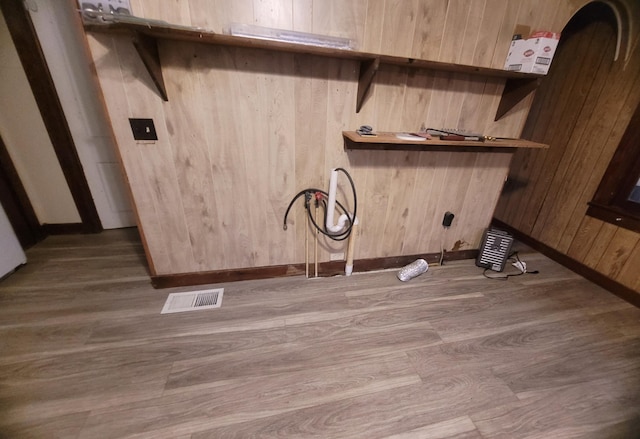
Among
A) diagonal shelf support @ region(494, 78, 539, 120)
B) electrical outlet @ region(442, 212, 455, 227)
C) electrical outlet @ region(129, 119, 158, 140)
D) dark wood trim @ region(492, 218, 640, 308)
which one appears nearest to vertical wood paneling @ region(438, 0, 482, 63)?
diagonal shelf support @ region(494, 78, 539, 120)

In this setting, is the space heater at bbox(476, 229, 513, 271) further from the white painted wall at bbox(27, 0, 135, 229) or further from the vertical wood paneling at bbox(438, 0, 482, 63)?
the white painted wall at bbox(27, 0, 135, 229)

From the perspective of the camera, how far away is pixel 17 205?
6.98 feet

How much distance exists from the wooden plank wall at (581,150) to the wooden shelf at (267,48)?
98cm

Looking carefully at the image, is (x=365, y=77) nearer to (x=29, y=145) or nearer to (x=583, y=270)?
(x=583, y=270)

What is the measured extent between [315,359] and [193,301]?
939mm

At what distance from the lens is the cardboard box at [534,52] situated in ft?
4.84

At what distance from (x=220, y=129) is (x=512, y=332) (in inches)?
87.3

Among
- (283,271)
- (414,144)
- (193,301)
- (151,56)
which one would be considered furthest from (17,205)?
(414,144)

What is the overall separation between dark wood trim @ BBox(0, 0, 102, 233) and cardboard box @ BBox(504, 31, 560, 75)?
3434mm

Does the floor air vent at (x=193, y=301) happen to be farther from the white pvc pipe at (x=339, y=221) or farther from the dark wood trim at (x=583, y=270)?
the dark wood trim at (x=583, y=270)

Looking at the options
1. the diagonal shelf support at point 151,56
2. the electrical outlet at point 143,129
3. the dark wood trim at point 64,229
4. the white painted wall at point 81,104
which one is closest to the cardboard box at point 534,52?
the diagonal shelf support at point 151,56

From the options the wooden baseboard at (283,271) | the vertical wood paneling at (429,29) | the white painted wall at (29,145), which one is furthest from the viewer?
the white painted wall at (29,145)

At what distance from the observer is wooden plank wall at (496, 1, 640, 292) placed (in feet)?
6.29

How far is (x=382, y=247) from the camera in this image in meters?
2.10
